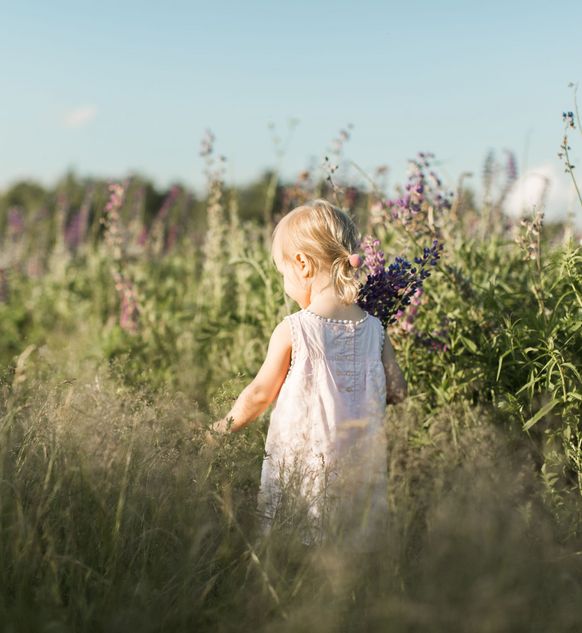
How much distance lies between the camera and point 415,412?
3.60m

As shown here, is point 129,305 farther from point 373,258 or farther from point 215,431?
point 215,431

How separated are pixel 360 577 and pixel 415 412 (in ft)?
5.18

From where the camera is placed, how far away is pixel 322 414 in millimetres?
2842

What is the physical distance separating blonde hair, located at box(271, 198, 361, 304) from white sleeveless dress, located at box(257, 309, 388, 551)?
154 millimetres

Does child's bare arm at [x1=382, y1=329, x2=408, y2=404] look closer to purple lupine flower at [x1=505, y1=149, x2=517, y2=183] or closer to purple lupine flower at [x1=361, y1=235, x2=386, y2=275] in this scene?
purple lupine flower at [x1=361, y1=235, x2=386, y2=275]

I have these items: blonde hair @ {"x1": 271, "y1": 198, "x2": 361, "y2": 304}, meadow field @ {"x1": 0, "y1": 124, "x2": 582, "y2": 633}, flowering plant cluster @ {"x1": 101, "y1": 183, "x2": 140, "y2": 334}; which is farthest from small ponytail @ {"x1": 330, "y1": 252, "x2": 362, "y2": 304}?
flowering plant cluster @ {"x1": 101, "y1": 183, "x2": 140, "y2": 334}

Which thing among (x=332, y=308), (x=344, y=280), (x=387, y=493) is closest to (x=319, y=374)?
(x=332, y=308)

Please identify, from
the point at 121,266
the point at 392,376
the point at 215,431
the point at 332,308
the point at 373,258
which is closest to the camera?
the point at 215,431

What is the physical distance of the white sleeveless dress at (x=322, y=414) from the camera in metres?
2.47

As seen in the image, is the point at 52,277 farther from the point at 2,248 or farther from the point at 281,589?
the point at 281,589

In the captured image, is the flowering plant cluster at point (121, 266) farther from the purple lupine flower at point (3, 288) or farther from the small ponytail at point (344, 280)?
the small ponytail at point (344, 280)

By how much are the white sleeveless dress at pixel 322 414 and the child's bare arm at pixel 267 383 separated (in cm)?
3

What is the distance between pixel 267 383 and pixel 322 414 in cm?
23

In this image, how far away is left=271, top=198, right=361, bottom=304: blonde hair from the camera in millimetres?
2998
